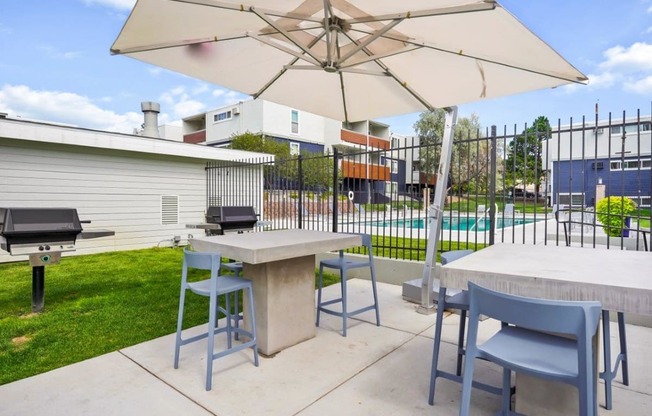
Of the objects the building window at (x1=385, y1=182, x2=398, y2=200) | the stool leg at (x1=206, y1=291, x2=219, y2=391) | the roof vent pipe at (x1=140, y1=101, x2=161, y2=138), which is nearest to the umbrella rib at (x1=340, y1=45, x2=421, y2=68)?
the stool leg at (x1=206, y1=291, x2=219, y2=391)

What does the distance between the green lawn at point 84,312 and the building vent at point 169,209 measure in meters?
2.72

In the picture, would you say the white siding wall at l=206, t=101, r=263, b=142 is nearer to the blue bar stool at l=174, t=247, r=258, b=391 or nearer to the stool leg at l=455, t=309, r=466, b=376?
the blue bar stool at l=174, t=247, r=258, b=391

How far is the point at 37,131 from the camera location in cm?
681

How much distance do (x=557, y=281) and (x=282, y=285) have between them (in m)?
2.09

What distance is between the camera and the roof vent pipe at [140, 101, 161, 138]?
10898 millimetres

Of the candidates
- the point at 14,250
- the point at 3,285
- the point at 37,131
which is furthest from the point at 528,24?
the point at 37,131

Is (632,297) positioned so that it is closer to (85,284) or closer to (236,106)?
(85,284)

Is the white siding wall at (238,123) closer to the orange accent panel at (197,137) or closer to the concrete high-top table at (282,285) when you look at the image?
the orange accent panel at (197,137)

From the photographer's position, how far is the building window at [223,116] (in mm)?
24422

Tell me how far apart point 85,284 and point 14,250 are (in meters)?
2.02

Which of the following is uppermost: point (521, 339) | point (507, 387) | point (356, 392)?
point (521, 339)

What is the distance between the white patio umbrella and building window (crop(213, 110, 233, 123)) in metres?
21.6

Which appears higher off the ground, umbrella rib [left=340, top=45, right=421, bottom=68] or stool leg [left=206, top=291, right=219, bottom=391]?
umbrella rib [left=340, top=45, right=421, bottom=68]

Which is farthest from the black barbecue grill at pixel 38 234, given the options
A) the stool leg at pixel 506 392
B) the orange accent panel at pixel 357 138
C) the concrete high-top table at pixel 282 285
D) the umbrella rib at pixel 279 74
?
the orange accent panel at pixel 357 138
